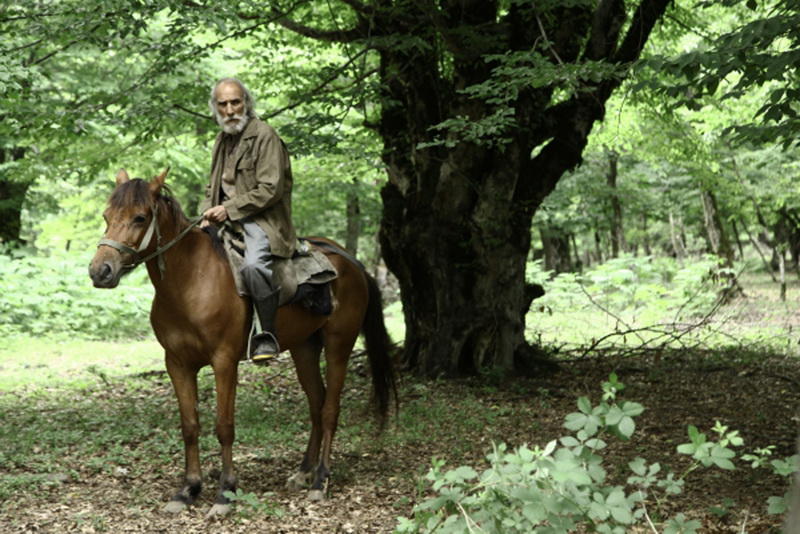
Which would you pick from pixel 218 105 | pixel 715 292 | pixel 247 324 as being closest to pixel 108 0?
pixel 218 105

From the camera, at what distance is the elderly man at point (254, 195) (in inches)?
224

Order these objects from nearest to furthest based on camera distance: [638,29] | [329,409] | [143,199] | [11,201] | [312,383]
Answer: [143,199] < [329,409] < [312,383] < [638,29] < [11,201]

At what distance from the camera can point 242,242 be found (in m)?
5.80

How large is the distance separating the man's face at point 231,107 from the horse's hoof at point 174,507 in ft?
8.73

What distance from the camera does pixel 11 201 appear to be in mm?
17000

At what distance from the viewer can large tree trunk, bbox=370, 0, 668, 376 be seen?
970cm

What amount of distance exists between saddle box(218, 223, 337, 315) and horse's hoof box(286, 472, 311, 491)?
1.27 meters

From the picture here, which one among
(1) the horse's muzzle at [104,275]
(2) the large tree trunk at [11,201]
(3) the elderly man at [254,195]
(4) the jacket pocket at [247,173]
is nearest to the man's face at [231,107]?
(3) the elderly man at [254,195]

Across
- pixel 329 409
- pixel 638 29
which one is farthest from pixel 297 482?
pixel 638 29

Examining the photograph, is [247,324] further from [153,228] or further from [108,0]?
[108,0]

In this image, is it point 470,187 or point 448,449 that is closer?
point 448,449

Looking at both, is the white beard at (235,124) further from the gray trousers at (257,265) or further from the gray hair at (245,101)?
the gray trousers at (257,265)

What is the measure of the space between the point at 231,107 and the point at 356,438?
343 cm

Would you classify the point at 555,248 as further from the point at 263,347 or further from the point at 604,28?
the point at 263,347
